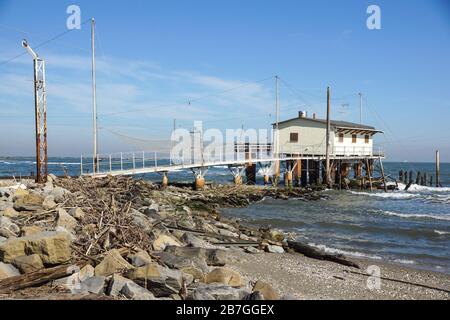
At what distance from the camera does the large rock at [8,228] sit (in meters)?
8.19

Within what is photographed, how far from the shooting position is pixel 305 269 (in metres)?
10.2

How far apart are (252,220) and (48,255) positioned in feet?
45.0

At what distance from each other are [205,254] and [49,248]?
328cm

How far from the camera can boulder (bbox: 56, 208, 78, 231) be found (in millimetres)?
8984

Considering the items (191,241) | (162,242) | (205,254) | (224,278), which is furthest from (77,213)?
(224,278)

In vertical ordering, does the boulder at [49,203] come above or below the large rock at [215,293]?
above

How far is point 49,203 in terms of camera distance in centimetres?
1103

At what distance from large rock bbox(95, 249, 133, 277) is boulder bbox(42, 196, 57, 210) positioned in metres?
4.24

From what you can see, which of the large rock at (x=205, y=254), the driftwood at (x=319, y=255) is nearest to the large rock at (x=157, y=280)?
the large rock at (x=205, y=254)

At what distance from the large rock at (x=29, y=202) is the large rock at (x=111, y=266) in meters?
4.64

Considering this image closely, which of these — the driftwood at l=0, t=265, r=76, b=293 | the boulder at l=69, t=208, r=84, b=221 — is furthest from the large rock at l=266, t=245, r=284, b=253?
the driftwood at l=0, t=265, r=76, b=293

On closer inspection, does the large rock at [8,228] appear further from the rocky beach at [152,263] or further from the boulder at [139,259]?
the boulder at [139,259]

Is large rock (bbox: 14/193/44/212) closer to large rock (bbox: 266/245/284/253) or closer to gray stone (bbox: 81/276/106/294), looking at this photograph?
gray stone (bbox: 81/276/106/294)
